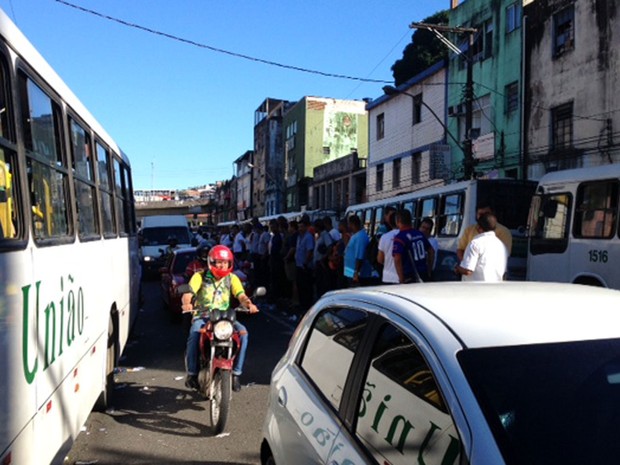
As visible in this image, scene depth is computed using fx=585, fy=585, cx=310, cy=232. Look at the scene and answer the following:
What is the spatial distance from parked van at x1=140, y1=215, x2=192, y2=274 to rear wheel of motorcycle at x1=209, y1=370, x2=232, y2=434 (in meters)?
15.1

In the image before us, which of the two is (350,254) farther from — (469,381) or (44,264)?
(469,381)

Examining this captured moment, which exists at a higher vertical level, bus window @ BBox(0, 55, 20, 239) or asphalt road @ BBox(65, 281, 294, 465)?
bus window @ BBox(0, 55, 20, 239)

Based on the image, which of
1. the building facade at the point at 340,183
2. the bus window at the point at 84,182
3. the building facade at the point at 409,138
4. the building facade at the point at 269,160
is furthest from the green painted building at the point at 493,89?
the building facade at the point at 269,160

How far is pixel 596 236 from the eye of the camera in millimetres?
8469

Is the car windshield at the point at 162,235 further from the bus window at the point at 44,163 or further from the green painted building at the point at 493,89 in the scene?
the bus window at the point at 44,163

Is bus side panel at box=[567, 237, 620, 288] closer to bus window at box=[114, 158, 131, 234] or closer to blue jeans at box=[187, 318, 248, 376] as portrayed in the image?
blue jeans at box=[187, 318, 248, 376]

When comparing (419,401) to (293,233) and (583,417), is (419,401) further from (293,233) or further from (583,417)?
(293,233)

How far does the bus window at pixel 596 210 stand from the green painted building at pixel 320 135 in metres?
39.6

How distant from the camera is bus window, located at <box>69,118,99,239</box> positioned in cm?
432

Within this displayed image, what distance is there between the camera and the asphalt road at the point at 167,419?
462 centimetres

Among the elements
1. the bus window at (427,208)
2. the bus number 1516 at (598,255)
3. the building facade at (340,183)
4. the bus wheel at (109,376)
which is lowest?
the bus wheel at (109,376)

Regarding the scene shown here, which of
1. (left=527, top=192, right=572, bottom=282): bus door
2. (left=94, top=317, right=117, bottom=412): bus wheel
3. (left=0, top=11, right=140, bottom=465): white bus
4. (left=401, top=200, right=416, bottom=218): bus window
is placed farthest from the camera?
(left=401, top=200, right=416, bottom=218): bus window

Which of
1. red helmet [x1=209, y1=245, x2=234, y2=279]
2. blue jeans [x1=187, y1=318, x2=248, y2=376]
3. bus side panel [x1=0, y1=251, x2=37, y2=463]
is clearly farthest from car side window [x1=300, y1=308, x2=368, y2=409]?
red helmet [x1=209, y1=245, x2=234, y2=279]

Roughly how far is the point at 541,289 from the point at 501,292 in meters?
0.25
